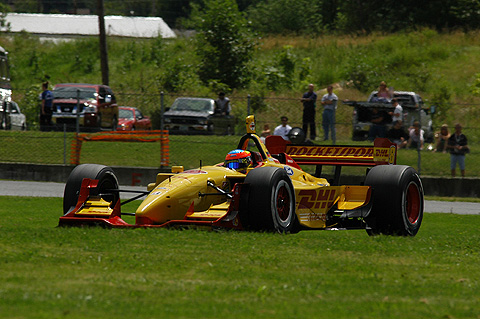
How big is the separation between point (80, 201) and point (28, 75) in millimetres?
38904

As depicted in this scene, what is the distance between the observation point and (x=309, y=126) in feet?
73.3

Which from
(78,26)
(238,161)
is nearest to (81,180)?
(238,161)

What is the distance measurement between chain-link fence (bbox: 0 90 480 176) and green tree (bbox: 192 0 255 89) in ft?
29.4

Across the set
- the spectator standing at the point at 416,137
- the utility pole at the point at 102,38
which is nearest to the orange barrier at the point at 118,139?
the spectator standing at the point at 416,137

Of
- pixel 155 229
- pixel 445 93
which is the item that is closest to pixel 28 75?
pixel 445 93

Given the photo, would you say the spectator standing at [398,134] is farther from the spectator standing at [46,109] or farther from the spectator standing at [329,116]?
the spectator standing at [46,109]

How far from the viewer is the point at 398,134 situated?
22094 mm

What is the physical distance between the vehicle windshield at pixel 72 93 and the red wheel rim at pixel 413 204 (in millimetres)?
15659

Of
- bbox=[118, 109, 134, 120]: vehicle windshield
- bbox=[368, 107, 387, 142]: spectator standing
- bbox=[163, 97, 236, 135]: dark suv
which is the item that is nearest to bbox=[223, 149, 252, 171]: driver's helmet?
bbox=[368, 107, 387, 142]: spectator standing

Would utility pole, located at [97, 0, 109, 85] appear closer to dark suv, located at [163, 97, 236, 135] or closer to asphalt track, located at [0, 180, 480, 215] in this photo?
dark suv, located at [163, 97, 236, 135]

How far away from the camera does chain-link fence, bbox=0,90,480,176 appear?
22.1 meters

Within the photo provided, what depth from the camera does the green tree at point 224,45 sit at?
33.8 meters

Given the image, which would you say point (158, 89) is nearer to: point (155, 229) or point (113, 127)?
point (113, 127)

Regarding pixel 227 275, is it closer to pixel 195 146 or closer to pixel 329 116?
pixel 329 116
